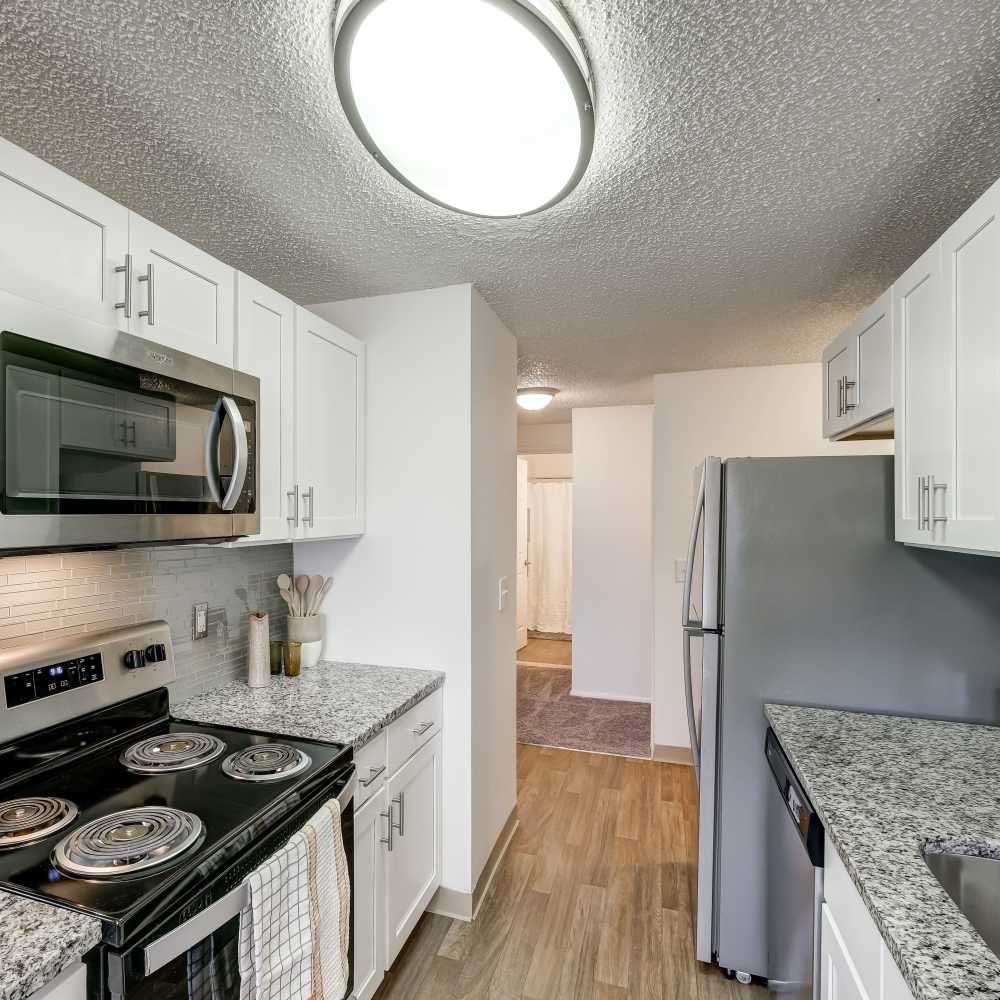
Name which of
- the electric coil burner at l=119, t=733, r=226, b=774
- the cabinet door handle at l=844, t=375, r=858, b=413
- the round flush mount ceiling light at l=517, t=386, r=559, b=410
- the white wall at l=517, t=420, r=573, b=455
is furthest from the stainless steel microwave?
the white wall at l=517, t=420, r=573, b=455

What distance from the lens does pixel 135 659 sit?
1618mm

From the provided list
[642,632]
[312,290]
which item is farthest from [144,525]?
[642,632]

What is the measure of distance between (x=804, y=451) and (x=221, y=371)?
2986mm

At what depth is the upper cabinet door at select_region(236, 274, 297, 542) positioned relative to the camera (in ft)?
5.41

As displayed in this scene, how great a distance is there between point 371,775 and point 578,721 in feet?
9.10

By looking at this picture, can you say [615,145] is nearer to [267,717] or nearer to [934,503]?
[934,503]

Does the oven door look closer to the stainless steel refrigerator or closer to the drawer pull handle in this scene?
the drawer pull handle

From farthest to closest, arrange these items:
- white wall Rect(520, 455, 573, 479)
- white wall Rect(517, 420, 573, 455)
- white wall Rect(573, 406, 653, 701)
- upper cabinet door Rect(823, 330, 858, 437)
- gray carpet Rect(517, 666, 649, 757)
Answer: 1. white wall Rect(520, 455, 573, 479)
2. white wall Rect(517, 420, 573, 455)
3. white wall Rect(573, 406, 653, 701)
4. gray carpet Rect(517, 666, 649, 757)
5. upper cabinet door Rect(823, 330, 858, 437)

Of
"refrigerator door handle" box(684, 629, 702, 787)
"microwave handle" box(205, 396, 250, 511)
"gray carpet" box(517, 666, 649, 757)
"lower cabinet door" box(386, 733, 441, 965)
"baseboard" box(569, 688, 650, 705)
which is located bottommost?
"gray carpet" box(517, 666, 649, 757)

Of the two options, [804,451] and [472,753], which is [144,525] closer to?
[472,753]

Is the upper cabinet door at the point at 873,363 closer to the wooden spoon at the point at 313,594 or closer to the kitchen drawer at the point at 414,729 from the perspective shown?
the kitchen drawer at the point at 414,729

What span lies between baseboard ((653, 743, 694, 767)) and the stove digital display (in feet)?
10.0

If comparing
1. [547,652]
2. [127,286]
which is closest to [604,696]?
[547,652]

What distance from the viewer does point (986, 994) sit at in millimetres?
771
